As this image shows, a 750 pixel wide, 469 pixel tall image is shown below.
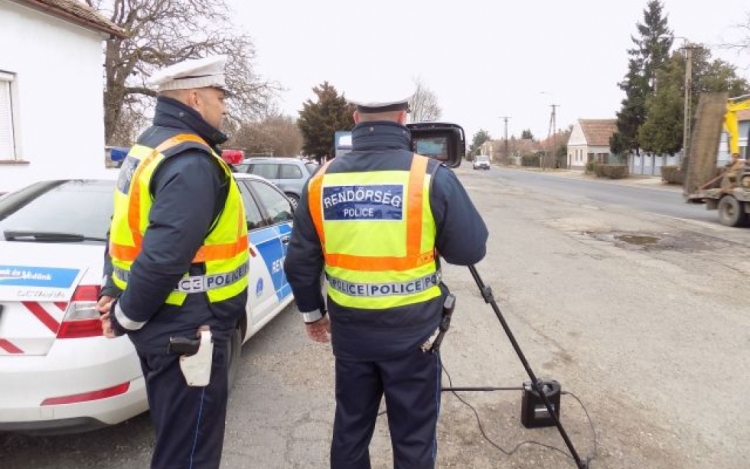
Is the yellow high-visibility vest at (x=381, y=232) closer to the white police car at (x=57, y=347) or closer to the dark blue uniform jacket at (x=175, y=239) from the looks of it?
the dark blue uniform jacket at (x=175, y=239)

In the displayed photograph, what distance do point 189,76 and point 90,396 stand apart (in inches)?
61.9

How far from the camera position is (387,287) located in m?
2.03

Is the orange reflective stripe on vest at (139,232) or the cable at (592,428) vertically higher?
the orange reflective stripe on vest at (139,232)

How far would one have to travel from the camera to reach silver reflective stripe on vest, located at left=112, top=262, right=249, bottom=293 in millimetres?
1951

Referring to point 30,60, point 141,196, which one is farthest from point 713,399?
point 30,60

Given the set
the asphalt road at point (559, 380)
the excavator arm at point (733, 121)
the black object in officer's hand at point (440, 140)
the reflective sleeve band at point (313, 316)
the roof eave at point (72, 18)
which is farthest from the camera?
the excavator arm at point (733, 121)

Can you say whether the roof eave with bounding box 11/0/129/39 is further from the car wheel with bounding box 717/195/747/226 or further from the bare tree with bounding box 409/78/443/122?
the bare tree with bounding box 409/78/443/122

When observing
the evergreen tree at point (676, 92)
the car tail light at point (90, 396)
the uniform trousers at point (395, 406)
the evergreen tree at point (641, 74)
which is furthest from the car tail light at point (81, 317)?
the evergreen tree at point (641, 74)

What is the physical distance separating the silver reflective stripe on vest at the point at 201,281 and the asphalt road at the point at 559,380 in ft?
4.08

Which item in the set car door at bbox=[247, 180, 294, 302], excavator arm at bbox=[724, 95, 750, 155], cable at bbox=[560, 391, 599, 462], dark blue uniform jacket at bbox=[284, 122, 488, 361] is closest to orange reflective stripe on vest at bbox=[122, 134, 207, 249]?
dark blue uniform jacket at bbox=[284, 122, 488, 361]

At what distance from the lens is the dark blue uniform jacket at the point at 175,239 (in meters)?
1.82

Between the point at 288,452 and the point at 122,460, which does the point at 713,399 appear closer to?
the point at 288,452

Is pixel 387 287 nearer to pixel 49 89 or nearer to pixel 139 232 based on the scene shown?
pixel 139 232

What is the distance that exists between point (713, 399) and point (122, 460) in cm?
376
